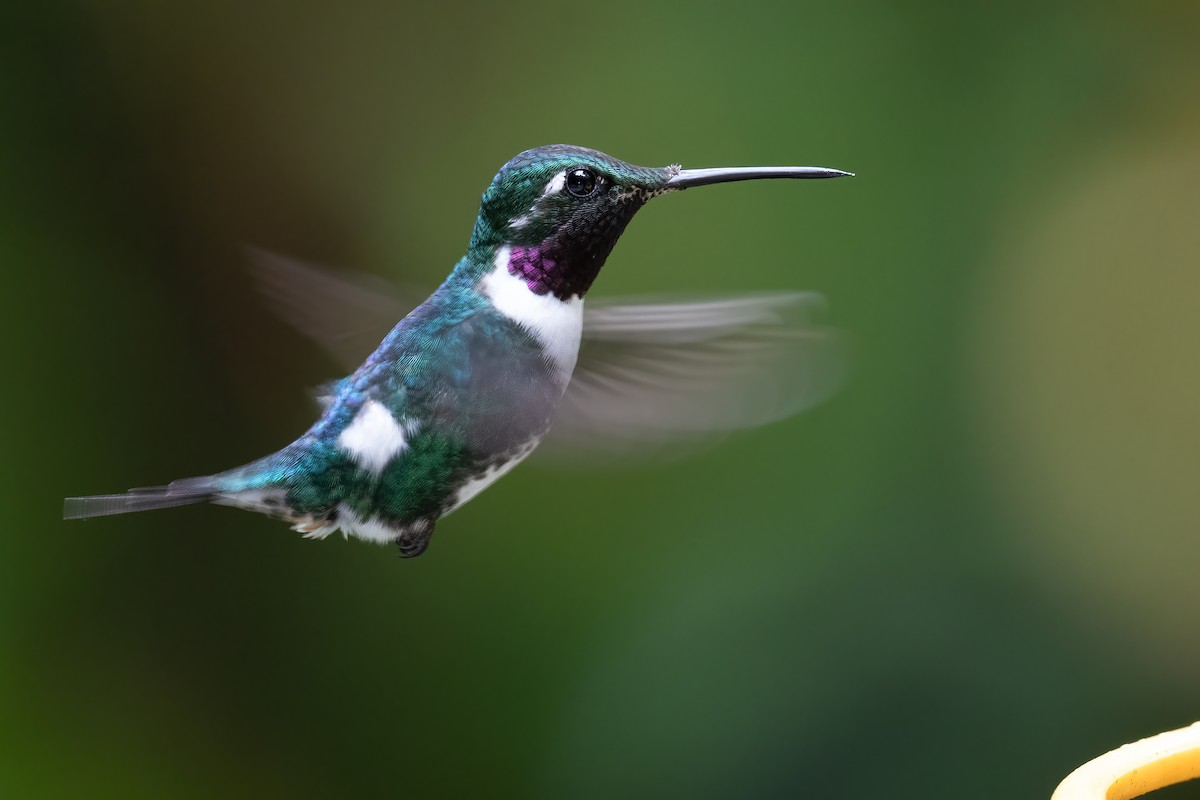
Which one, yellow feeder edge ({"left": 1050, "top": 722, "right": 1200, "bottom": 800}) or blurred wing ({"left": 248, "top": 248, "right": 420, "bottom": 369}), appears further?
blurred wing ({"left": 248, "top": 248, "right": 420, "bottom": 369})

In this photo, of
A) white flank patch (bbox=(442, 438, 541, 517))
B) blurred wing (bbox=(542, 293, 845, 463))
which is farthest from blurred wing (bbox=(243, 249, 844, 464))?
white flank patch (bbox=(442, 438, 541, 517))

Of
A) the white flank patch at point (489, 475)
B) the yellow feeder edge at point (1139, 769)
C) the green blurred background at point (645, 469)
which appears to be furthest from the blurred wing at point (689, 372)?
the green blurred background at point (645, 469)

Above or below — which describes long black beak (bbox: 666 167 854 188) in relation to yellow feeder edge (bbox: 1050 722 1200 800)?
above

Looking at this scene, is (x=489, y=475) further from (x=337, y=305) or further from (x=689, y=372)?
(x=337, y=305)

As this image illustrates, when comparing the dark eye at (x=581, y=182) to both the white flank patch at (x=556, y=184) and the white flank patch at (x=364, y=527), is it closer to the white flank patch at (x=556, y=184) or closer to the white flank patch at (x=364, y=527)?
the white flank patch at (x=556, y=184)

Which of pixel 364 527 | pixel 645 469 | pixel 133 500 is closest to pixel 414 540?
pixel 364 527

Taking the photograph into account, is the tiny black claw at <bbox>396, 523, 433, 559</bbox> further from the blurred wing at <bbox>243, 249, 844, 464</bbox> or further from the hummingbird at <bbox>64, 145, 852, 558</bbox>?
the blurred wing at <bbox>243, 249, 844, 464</bbox>
